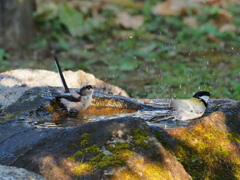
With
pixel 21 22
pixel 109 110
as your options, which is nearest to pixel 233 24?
pixel 21 22

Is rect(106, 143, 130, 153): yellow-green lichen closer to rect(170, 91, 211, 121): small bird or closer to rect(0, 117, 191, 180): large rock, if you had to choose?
rect(0, 117, 191, 180): large rock

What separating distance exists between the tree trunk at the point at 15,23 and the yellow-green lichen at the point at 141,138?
8902 mm

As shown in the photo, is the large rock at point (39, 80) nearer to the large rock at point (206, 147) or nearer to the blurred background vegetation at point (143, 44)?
the blurred background vegetation at point (143, 44)

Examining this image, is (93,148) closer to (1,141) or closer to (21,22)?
(1,141)

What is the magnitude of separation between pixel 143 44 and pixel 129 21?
1.48 meters

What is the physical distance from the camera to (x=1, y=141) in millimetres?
3434

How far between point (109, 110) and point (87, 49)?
23.9 ft

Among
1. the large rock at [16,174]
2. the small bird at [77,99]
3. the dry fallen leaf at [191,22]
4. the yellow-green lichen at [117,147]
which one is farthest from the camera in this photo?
the dry fallen leaf at [191,22]

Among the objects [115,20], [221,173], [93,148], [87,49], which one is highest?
[115,20]

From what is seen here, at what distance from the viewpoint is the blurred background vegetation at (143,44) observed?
9.06 meters

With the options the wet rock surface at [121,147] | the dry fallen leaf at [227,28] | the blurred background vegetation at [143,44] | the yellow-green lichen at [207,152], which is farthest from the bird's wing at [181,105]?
the dry fallen leaf at [227,28]

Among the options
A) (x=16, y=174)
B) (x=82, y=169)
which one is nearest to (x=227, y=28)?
(x=82, y=169)

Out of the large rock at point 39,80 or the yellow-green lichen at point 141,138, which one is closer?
the yellow-green lichen at point 141,138

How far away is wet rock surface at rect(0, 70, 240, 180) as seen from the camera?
8.95 feet
